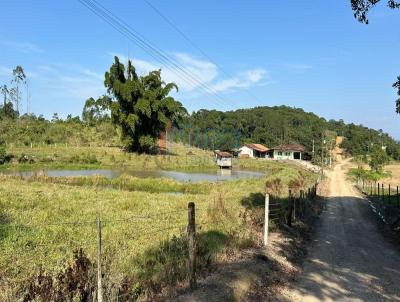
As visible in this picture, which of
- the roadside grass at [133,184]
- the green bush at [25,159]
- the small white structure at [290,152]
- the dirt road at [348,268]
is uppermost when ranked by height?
the small white structure at [290,152]

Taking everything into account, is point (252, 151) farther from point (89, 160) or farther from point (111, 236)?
point (111, 236)

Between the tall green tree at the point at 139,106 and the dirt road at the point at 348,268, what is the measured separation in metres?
48.7

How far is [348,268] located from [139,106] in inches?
2163

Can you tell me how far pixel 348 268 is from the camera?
35.9 feet

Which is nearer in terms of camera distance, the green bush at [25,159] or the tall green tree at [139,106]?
the green bush at [25,159]

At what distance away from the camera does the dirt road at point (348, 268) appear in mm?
8586

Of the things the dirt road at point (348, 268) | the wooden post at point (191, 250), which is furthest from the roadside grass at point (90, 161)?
the wooden post at point (191, 250)

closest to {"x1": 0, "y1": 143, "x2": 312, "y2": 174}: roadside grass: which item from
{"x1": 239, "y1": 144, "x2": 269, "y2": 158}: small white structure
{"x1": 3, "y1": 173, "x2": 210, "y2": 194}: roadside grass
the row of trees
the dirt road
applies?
the row of trees

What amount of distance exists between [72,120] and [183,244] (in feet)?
285

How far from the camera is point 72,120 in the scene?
9112 centimetres

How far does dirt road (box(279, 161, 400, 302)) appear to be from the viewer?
28.2ft

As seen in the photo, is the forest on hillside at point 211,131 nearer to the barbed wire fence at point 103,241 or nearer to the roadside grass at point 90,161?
the roadside grass at point 90,161

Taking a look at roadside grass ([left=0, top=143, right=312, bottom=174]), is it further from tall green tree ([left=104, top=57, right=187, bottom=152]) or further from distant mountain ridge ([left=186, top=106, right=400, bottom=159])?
distant mountain ridge ([left=186, top=106, right=400, bottom=159])

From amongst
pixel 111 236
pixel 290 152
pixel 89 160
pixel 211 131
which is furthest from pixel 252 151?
pixel 111 236
